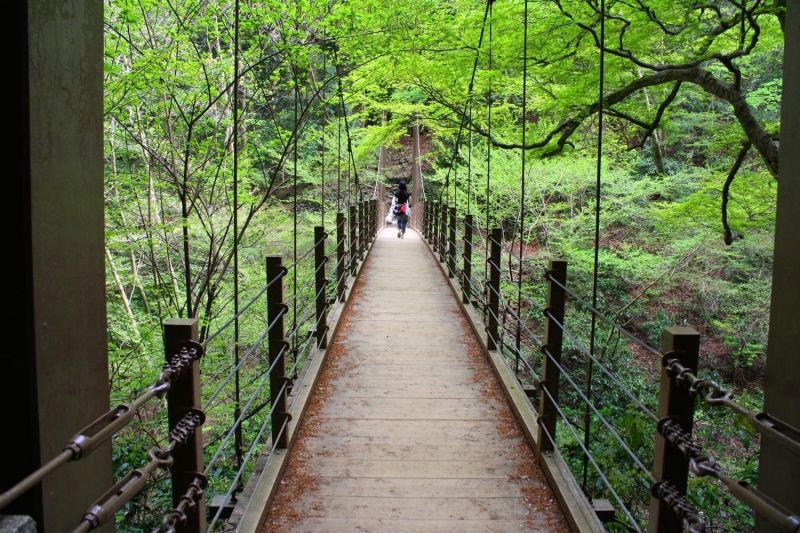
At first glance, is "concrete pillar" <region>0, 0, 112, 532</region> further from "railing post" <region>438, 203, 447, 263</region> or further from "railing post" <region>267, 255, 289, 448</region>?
"railing post" <region>438, 203, 447, 263</region>

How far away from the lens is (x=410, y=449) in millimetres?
2855

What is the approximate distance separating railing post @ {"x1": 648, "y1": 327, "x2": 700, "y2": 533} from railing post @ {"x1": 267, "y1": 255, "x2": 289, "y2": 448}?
5.45 ft

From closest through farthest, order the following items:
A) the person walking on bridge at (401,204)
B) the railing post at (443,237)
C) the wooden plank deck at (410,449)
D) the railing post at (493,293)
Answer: the wooden plank deck at (410,449) < the railing post at (493,293) < the railing post at (443,237) < the person walking on bridge at (401,204)

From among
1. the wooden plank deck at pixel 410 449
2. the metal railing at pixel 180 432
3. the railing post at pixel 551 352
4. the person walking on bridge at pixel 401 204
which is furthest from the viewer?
the person walking on bridge at pixel 401 204

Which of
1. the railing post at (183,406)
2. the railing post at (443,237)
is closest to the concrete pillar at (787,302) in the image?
the railing post at (183,406)

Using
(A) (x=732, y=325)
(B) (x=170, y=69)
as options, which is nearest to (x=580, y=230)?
(A) (x=732, y=325)

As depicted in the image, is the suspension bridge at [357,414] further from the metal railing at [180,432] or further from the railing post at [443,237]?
the railing post at [443,237]

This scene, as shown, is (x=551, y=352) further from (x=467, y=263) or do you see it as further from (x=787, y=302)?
(x=467, y=263)

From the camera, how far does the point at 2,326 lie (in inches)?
41.3

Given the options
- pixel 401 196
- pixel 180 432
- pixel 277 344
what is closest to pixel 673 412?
pixel 180 432

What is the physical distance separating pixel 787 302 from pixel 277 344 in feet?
6.79

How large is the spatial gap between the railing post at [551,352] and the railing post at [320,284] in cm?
185

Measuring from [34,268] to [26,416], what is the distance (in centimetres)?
27

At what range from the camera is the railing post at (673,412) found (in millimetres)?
1471
